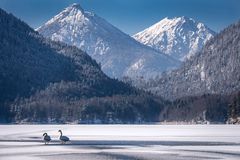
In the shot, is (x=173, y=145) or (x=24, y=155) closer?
Answer: (x=24, y=155)

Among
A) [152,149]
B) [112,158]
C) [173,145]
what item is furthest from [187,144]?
[112,158]

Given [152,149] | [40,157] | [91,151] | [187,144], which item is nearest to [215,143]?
[187,144]

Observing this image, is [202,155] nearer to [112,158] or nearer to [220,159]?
[220,159]

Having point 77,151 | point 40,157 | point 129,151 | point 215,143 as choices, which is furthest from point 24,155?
point 215,143

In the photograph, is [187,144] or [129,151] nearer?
[129,151]

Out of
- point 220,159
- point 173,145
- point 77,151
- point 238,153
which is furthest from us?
point 173,145

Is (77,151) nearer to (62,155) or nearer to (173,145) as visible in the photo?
(62,155)

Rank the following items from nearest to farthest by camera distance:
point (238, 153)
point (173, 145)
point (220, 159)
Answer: point (220, 159) < point (238, 153) < point (173, 145)

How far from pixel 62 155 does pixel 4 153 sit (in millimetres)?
6870

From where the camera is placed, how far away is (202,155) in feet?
221

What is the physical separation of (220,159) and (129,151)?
12.3 m

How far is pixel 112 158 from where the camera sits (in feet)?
210

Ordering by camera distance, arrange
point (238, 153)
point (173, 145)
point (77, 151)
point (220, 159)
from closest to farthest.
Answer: point (220, 159)
point (238, 153)
point (77, 151)
point (173, 145)

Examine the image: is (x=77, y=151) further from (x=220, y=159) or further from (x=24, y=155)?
(x=220, y=159)
